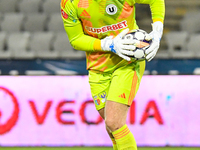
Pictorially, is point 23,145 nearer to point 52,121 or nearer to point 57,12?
point 52,121

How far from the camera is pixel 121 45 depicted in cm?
246

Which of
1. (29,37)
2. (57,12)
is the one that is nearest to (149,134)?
(29,37)

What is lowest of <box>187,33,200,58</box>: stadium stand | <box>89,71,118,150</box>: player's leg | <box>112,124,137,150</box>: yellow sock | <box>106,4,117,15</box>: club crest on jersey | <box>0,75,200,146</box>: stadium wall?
<box>0,75,200,146</box>: stadium wall

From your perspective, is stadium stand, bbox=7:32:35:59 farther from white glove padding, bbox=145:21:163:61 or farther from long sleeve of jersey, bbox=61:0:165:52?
white glove padding, bbox=145:21:163:61

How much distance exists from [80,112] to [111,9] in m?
2.09

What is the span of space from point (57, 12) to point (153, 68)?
2633mm

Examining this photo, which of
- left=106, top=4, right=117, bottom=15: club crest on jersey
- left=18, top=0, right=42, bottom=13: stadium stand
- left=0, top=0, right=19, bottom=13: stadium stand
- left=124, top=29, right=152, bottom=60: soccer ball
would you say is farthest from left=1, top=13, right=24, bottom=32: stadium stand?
left=124, top=29, right=152, bottom=60: soccer ball

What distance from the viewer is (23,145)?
437 cm

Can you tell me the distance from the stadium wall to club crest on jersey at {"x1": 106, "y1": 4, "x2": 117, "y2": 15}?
1942mm

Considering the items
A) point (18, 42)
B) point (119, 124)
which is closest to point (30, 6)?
point (18, 42)

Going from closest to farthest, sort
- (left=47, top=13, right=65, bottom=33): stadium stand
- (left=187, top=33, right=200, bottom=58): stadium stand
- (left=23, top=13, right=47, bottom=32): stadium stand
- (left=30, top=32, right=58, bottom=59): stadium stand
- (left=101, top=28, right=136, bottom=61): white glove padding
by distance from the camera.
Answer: (left=101, top=28, right=136, bottom=61): white glove padding < (left=187, top=33, right=200, bottom=58): stadium stand < (left=30, top=32, right=58, bottom=59): stadium stand < (left=47, top=13, right=65, bottom=33): stadium stand < (left=23, top=13, right=47, bottom=32): stadium stand

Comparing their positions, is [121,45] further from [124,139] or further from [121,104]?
[124,139]

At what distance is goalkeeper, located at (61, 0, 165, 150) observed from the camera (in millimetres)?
2518

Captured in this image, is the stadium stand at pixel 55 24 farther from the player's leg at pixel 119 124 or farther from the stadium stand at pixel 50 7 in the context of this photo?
the player's leg at pixel 119 124
